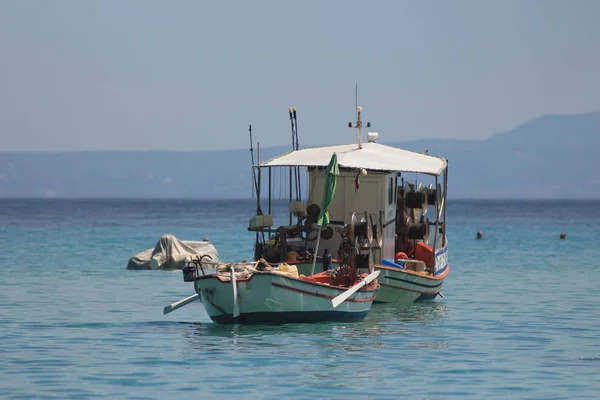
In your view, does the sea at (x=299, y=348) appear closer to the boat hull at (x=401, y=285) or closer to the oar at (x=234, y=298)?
the boat hull at (x=401, y=285)

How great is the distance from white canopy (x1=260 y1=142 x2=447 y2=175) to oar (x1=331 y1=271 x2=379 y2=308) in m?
3.64

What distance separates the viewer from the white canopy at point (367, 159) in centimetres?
3127

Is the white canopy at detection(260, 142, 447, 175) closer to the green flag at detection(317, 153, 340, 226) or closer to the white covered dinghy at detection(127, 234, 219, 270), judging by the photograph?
the green flag at detection(317, 153, 340, 226)

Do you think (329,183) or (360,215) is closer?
(329,183)

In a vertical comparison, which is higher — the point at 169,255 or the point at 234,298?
the point at 234,298

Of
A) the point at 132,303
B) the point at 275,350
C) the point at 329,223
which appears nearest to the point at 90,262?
the point at 132,303

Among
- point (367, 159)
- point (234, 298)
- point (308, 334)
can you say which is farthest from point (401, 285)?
point (234, 298)

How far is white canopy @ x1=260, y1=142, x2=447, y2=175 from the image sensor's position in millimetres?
31266

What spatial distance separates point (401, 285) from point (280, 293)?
7.08 m

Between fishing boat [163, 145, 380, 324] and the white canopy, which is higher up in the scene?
the white canopy

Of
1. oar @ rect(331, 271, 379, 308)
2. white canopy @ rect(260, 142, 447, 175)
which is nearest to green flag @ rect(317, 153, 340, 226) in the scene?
white canopy @ rect(260, 142, 447, 175)

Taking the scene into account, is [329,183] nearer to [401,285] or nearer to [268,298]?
[268,298]

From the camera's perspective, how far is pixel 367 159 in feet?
Answer: 105

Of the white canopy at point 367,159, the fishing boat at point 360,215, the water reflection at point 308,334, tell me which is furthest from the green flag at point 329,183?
the water reflection at point 308,334
